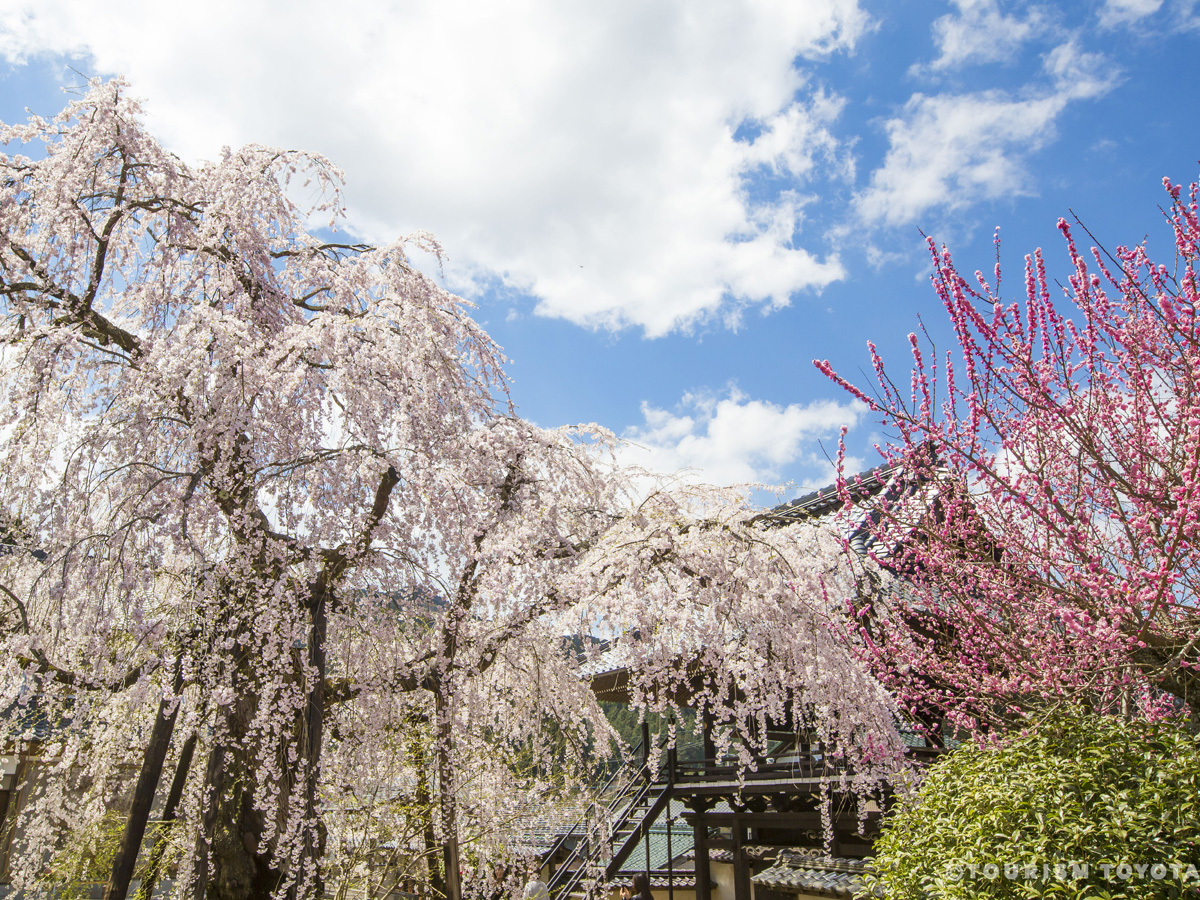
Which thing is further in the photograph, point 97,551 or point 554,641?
point 554,641

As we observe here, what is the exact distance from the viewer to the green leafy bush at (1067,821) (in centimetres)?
311

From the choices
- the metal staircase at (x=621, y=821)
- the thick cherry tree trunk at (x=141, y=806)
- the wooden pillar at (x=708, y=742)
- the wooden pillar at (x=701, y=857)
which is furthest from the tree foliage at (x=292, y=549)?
the wooden pillar at (x=701, y=857)

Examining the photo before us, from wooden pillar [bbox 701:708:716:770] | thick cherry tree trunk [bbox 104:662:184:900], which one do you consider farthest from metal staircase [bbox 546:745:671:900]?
thick cherry tree trunk [bbox 104:662:184:900]

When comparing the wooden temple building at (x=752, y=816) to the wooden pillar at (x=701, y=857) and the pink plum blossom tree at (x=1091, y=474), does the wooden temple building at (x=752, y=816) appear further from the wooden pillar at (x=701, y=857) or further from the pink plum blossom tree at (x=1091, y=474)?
the pink plum blossom tree at (x=1091, y=474)

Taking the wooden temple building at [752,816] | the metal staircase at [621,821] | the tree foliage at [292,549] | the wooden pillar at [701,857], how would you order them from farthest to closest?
1. the wooden pillar at [701,857]
2. the metal staircase at [621,821]
3. the wooden temple building at [752,816]
4. the tree foliage at [292,549]

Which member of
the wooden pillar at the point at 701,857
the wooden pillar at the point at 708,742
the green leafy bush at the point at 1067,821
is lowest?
the wooden pillar at the point at 701,857

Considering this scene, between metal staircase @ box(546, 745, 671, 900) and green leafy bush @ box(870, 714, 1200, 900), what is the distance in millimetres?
6983

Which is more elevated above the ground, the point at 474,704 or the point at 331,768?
the point at 474,704

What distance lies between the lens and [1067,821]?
3.36 m

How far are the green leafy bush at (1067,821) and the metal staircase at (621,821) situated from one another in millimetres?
6983

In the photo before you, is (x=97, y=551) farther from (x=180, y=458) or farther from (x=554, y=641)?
(x=554, y=641)

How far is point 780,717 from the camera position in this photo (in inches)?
244

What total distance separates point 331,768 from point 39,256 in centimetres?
523

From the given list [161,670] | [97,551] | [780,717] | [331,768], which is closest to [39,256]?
[97,551]
